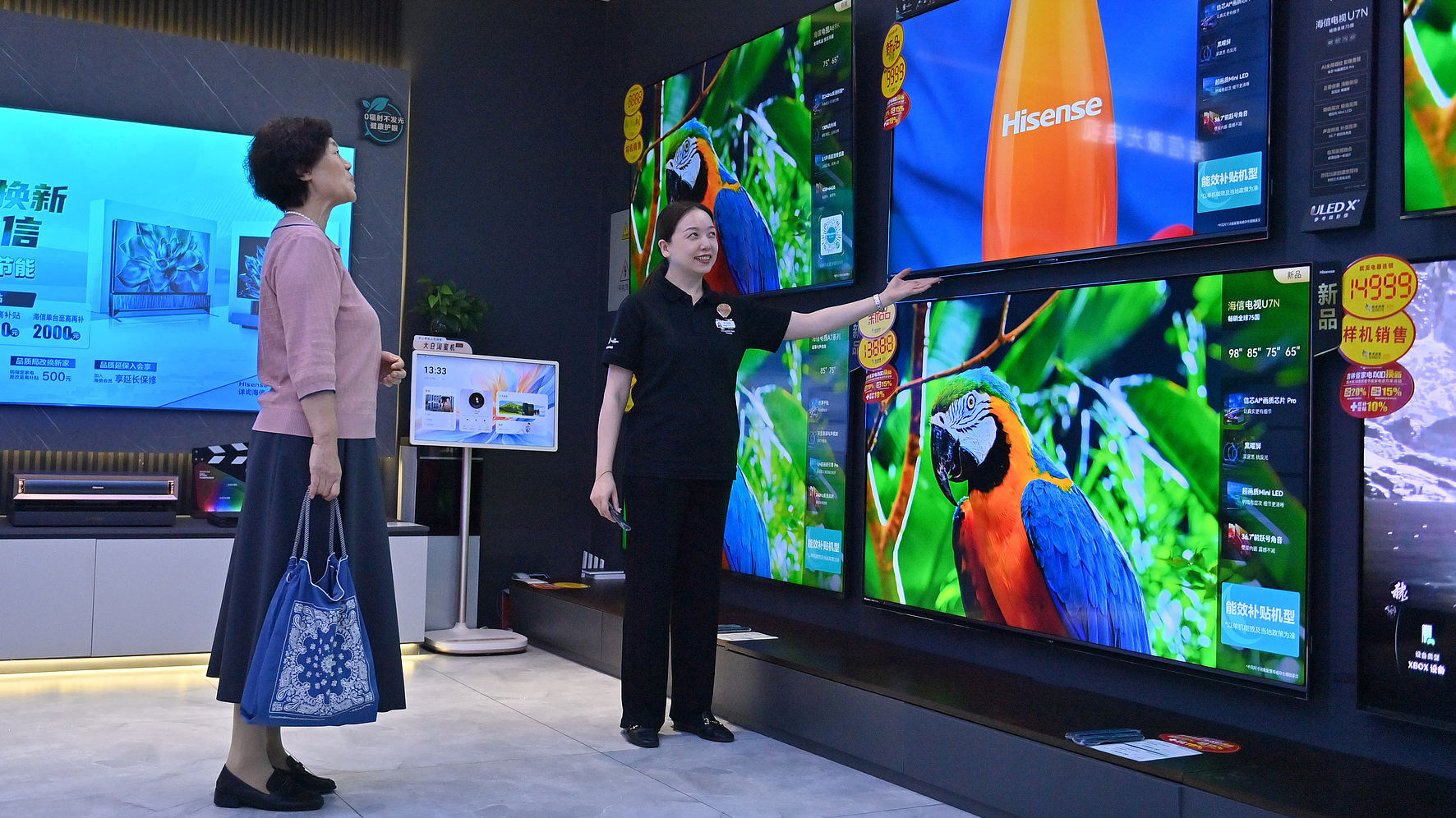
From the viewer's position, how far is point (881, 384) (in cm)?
392

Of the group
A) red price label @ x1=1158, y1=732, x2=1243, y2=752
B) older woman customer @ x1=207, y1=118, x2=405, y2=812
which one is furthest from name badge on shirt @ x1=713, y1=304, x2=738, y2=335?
red price label @ x1=1158, y1=732, x2=1243, y2=752

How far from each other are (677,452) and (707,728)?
82 centimetres

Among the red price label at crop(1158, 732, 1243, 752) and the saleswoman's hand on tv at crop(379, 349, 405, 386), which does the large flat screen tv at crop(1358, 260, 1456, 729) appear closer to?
the red price label at crop(1158, 732, 1243, 752)

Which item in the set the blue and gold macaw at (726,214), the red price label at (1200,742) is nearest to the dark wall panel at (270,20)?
the blue and gold macaw at (726,214)

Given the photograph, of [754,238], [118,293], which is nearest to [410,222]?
[118,293]

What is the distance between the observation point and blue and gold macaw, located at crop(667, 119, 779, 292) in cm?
459

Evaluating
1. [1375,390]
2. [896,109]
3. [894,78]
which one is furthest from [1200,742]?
[894,78]

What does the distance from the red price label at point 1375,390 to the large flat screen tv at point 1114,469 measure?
3.4 inches

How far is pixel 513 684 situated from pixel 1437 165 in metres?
3.29

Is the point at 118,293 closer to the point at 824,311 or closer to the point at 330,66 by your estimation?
the point at 330,66

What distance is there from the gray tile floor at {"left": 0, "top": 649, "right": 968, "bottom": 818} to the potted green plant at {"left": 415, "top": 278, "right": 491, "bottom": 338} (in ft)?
6.10

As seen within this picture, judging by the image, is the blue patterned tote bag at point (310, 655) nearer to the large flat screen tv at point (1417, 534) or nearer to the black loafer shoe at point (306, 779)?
the black loafer shoe at point (306, 779)

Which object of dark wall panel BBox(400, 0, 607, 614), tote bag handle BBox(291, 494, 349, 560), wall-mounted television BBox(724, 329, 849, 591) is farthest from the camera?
dark wall panel BBox(400, 0, 607, 614)

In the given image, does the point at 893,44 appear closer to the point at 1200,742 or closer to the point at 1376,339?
the point at 1376,339
